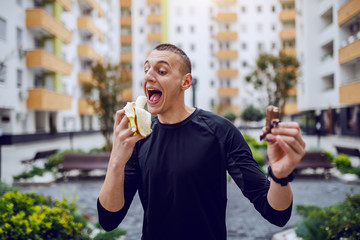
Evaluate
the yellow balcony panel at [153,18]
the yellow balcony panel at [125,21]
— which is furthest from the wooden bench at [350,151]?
the yellow balcony panel at [125,21]

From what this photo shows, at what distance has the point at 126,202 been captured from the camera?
2.11 m

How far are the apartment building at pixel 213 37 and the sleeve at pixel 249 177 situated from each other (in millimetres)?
51117

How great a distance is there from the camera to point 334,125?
33844 mm

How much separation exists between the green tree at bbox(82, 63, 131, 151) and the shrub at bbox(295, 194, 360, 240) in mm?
11305

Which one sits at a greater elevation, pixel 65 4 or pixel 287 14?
pixel 287 14

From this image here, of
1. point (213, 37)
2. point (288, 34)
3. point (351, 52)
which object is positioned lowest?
point (351, 52)

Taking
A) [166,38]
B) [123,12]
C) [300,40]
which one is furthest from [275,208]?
[123,12]

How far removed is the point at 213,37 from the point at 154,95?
5664 centimetres

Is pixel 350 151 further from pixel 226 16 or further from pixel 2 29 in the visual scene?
pixel 226 16

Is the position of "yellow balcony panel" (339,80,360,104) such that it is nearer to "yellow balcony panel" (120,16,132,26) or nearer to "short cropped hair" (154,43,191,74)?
"short cropped hair" (154,43,191,74)

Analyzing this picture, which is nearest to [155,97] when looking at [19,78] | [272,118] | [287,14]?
[272,118]

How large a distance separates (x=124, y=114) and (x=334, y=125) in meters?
35.4

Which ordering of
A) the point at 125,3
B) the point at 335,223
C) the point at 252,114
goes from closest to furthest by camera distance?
the point at 335,223 < the point at 252,114 < the point at 125,3

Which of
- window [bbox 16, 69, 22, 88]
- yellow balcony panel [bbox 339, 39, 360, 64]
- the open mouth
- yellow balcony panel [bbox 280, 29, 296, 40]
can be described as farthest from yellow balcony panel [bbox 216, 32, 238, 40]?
the open mouth
